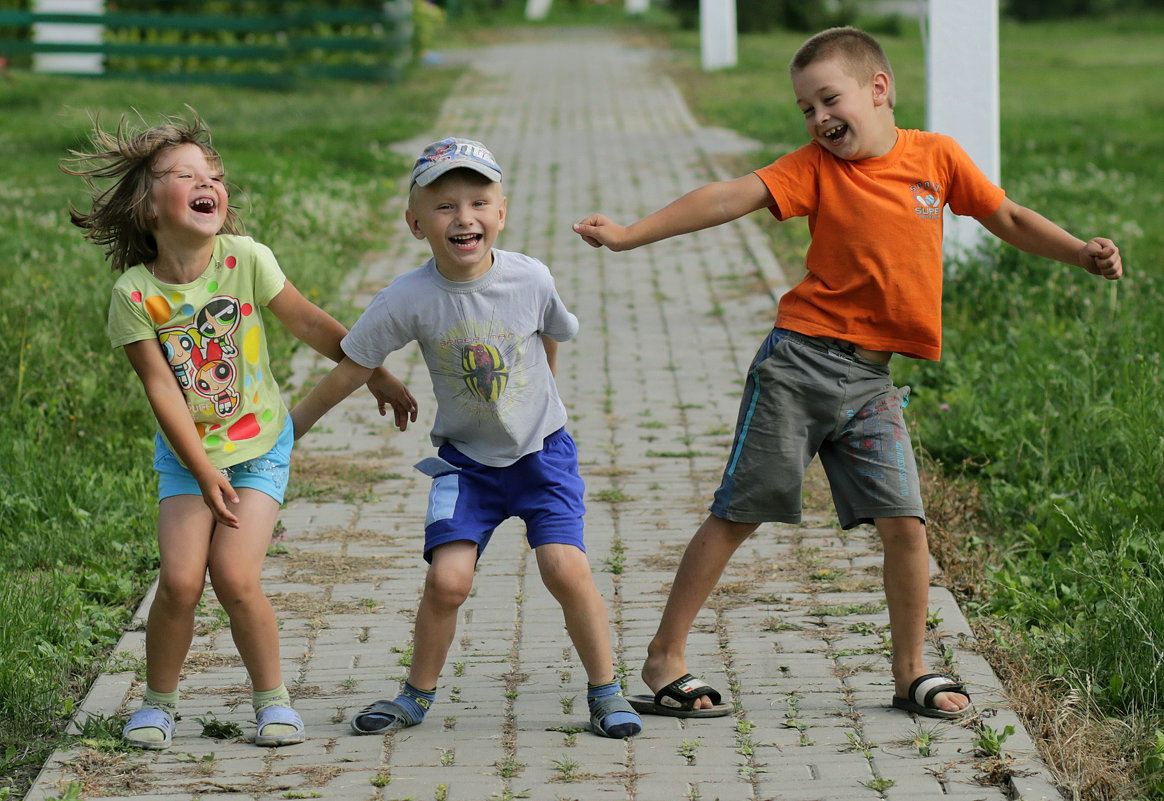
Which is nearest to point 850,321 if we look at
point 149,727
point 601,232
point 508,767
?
point 601,232

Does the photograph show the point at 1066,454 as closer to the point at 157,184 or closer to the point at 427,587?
the point at 427,587

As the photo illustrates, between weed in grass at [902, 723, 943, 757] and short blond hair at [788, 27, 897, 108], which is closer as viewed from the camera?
weed in grass at [902, 723, 943, 757]

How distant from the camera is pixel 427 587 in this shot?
3734 millimetres

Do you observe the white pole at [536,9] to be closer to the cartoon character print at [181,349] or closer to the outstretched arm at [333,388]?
the outstretched arm at [333,388]

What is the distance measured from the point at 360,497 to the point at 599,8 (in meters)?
36.8

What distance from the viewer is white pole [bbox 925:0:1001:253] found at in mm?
8758

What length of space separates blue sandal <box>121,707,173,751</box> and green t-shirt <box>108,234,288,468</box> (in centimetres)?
67

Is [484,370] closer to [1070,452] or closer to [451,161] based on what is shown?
[451,161]

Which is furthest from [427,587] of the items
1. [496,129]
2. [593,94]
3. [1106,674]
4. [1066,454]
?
[593,94]

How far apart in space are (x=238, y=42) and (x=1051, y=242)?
19308 millimetres

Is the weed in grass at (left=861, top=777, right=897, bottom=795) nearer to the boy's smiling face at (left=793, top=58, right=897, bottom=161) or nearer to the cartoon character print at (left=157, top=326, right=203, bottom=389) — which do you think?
the boy's smiling face at (left=793, top=58, right=897, bottom=161)

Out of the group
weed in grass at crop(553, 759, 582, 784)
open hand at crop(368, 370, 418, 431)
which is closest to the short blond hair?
open hand at crop(368, 370, 418, 431)

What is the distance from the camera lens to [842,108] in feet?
12.2

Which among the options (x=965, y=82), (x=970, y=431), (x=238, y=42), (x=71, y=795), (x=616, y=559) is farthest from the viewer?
(x=238, y=42)
